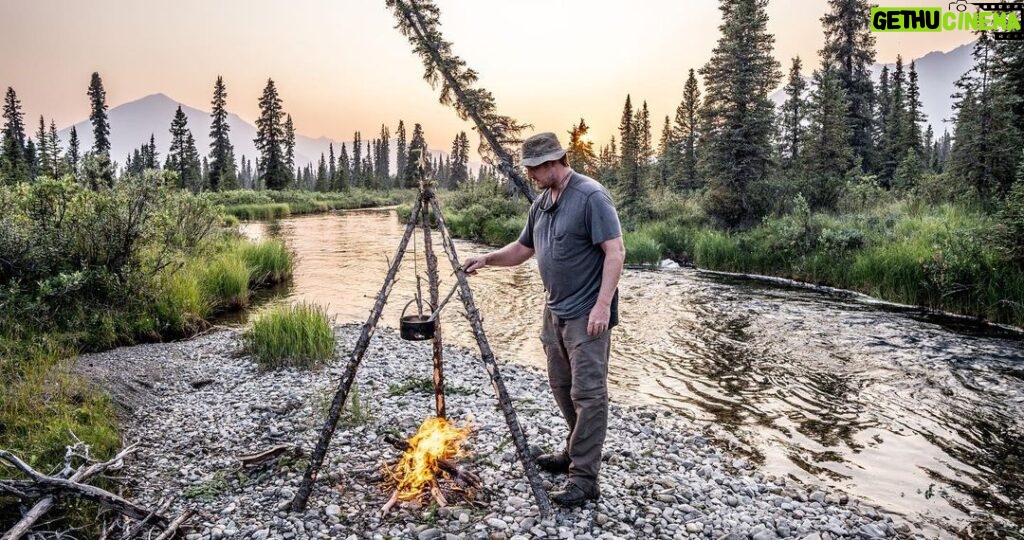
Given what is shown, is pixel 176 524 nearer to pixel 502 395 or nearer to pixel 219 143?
pixel 502 395

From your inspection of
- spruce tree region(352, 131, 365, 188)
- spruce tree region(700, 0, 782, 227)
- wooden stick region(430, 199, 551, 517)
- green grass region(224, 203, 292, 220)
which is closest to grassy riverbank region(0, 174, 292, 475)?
wooden stick region(430, 199, 551, 517)

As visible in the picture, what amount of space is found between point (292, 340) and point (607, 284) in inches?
252

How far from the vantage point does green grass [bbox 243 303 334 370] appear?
878 centimetres

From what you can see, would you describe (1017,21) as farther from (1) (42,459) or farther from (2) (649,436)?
(1) (42,459)

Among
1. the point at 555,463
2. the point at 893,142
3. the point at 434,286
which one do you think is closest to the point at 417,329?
the point at 434,286

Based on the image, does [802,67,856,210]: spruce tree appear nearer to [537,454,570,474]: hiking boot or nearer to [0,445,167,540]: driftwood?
[537,454,570,474]: hiking boot

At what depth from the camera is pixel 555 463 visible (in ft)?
17.3

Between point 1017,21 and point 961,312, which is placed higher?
point 1017,21

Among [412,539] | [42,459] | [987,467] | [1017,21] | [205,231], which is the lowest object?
[987,467]

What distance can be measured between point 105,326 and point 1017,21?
3085cm

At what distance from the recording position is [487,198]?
36.5 meters

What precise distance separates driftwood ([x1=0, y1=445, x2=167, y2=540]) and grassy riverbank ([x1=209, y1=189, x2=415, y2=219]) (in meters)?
37.5

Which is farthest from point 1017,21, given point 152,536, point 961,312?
point 152,536

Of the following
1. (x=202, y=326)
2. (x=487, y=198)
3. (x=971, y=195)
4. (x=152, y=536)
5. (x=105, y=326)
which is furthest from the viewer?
(x=487, y=198)
